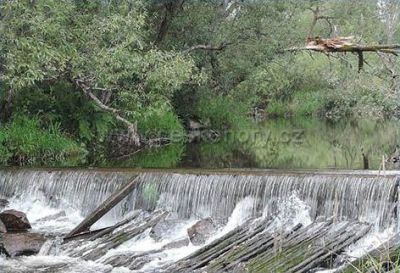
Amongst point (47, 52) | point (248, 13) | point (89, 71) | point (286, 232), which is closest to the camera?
point (286, 232)

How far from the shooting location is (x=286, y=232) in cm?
1034

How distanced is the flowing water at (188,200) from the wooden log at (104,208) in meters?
0.27

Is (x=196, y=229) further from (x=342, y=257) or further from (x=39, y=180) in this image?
(x=39, y=180)

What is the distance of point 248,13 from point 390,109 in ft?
45.0

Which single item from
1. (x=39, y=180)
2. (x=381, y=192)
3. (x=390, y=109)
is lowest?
(x=39, y=180)

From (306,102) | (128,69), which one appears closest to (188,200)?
(128,69)

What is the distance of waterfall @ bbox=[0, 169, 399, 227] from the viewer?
37.1 ft

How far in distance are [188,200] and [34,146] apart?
7178 millimetres

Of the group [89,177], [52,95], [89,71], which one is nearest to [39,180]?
[89,177]

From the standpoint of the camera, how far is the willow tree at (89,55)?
53.5ft

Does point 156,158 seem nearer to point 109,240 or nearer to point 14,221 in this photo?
point 14,221

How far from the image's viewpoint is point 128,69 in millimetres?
18766

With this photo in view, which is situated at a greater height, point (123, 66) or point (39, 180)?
point (123, 66)

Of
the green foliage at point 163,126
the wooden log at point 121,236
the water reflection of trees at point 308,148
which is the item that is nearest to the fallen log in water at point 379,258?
the wooden log at point 121,236
